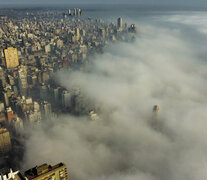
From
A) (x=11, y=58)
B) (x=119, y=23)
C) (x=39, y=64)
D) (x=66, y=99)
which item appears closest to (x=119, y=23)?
(x=119, y=23)

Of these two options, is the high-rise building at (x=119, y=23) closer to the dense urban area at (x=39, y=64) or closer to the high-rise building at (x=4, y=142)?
the dense urban area at (x=39, y=64)

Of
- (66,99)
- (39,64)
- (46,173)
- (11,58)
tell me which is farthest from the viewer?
(39,64)

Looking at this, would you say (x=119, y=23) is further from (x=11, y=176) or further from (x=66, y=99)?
(x=11, y=176)

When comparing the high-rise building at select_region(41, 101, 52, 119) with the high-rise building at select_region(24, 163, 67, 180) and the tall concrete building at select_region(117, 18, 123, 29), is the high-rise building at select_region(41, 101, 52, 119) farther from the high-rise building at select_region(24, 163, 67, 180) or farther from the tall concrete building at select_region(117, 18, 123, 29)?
the tall concrete building at select_region(117, 18, 123, 29)

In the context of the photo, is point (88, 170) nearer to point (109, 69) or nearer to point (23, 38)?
point (109, 69)

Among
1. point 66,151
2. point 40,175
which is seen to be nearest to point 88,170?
point 66,151

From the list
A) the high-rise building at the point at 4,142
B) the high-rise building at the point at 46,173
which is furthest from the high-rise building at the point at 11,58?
the high-rise building at the point at 46,173
